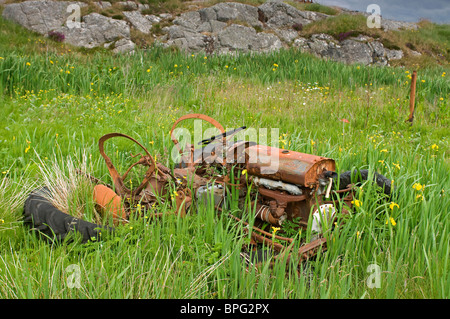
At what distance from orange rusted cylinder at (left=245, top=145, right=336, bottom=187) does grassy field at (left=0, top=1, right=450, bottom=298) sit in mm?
402

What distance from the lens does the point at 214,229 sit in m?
2.69

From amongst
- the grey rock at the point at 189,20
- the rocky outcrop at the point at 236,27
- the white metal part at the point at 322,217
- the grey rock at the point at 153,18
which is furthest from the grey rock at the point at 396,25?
the white metal part at the point at 322,217

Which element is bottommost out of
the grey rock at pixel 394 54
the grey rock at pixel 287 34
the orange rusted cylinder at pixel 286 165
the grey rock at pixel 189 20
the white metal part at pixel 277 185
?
the white metal part at pixel 277 185

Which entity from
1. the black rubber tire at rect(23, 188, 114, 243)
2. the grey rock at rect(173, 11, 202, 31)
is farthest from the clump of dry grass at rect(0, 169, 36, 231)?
the grey rock at rect(173, 11, 202, 31)

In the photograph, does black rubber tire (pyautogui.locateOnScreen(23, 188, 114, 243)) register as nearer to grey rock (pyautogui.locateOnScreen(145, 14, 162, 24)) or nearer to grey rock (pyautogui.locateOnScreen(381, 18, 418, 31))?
grey rock (pyautogui.locateOnScreen(145, 14, 162, 24))

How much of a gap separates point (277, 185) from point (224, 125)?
3354 mm

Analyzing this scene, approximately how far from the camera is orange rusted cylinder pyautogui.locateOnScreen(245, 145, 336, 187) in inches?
104

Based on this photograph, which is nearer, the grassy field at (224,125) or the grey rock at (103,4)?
the grassy field at (224,125)

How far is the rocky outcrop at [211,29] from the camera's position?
16.6 metres

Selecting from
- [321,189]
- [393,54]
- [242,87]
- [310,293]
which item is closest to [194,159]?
[321,189]

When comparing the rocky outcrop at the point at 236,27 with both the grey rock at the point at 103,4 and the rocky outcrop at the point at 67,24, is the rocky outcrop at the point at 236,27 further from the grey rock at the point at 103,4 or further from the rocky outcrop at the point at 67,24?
the grey rock at the point at 103,4

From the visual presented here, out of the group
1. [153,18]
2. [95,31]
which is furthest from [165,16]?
[95,31]
